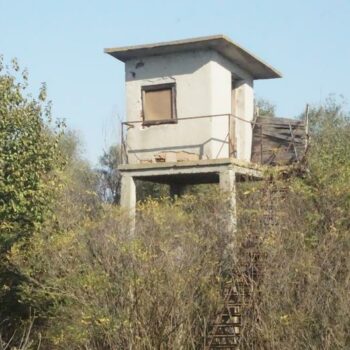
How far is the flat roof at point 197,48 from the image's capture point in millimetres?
14977

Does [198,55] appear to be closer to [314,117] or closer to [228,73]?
[228,73]

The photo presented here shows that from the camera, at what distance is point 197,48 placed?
1537 cm

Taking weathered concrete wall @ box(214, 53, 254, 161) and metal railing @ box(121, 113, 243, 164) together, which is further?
weathered concrete wall @ box(214, 53, 254, 161)

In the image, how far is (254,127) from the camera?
1747 cm

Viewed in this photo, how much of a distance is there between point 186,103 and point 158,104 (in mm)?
735

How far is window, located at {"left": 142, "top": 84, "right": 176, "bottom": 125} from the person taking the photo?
15688mm

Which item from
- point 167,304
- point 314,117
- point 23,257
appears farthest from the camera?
point 314,117

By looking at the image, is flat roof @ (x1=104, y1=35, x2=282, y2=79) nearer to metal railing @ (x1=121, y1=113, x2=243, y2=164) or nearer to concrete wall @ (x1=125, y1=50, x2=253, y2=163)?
concrete wall @ (x1=125, y1=50, x2=253, y2=163)

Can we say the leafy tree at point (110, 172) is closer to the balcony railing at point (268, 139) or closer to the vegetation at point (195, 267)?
the balcony railing at point (268, 139)

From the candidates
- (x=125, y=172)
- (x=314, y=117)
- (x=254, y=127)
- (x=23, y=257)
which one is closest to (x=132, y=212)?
(x=23, y=257)

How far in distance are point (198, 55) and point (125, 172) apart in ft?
9.80

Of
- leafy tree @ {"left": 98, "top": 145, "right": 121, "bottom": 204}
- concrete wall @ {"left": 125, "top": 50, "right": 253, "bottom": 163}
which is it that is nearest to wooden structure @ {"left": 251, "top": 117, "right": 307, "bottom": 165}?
concrete wall @ {"left": 125, "top": 50, "right": 253, "bottom": 163}

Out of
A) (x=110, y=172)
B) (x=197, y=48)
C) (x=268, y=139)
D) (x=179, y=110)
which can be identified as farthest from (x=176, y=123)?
(x=110, y=172)

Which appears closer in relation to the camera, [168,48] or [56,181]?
[56,181]
